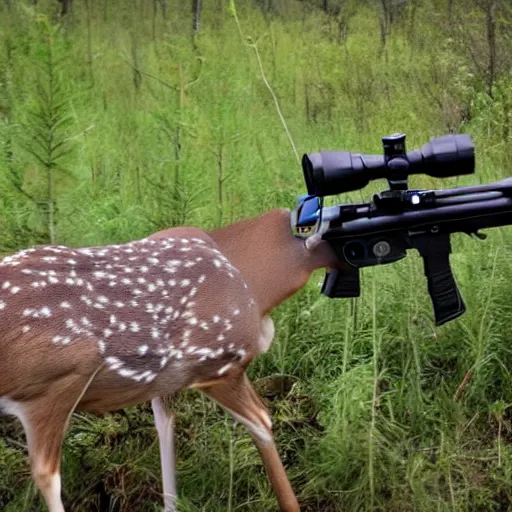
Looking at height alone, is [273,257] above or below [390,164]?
below

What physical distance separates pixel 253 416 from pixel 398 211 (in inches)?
26.2

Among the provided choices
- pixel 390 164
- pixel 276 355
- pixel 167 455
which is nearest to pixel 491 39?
pixel 276 355

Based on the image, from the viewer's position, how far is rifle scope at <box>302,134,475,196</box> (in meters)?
2.27

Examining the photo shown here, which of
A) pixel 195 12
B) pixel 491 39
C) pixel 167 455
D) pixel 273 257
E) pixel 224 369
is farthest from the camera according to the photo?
pixel 195 12

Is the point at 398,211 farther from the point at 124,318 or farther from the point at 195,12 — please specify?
the point at 195,12

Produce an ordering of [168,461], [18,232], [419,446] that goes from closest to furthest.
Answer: [168,461]
[419,446]
[18,232]

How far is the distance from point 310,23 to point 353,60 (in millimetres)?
1014

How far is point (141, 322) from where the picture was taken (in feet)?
7.24

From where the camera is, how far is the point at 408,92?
7105mm

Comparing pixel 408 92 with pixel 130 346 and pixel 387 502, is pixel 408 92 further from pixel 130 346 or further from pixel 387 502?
pixel 130 346

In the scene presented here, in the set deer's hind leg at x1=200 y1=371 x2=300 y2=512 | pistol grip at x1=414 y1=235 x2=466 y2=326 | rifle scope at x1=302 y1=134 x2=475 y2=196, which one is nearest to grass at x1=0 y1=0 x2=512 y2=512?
deer's hind leg at x1=200 y1=371 x2=300 y2=512

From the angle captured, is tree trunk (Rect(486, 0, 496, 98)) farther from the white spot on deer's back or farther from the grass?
the white spot on deer's back

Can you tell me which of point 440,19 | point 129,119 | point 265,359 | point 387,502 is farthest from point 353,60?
point 387,502

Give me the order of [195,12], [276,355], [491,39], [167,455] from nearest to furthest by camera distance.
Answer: [167,455]
[276,355]
[491,39]
[195,12]
